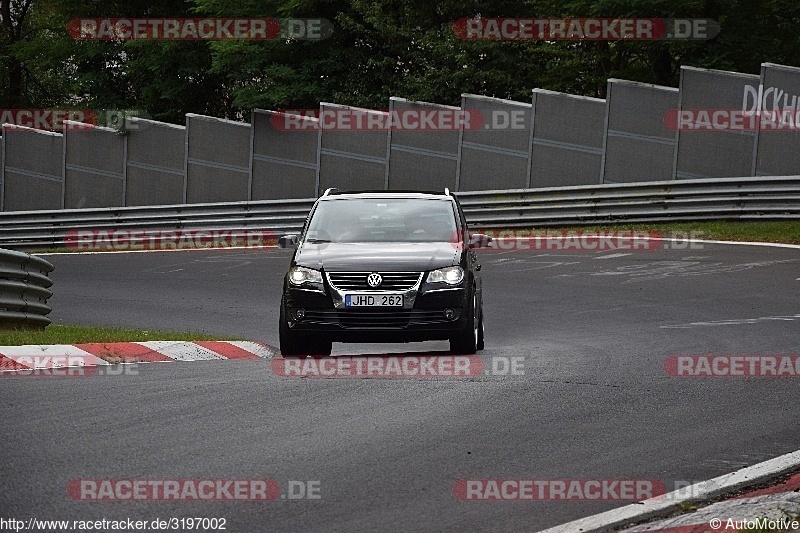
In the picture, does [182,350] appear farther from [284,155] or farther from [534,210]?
[284,155]

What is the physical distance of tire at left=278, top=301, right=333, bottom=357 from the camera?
12.9 m

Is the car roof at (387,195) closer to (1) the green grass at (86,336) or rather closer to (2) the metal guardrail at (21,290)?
(1) the green grass at (86,336)

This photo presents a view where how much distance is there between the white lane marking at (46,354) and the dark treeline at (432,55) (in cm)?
2493

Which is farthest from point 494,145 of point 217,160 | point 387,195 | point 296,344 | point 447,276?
point 296,344

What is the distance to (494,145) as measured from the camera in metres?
31.2

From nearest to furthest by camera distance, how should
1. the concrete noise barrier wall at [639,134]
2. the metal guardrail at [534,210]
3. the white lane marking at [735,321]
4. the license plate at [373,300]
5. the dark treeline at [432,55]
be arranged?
the license plate at [373,300], the white lane marking at [735,321], the metal guardrail at [534,210], the concrete noise barrier wall at [639,134], the dark treeline at [432,55]

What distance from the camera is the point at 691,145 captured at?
95.7ft

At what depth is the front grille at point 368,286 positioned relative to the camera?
41.5ft

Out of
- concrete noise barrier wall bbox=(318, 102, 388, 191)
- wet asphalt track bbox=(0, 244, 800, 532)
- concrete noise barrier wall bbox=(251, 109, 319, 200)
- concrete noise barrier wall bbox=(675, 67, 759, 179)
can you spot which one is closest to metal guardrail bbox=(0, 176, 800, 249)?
concrete noise barrier wall bbox=(675, 67, 759, 179)

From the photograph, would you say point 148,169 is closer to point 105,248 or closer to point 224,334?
point 105,248

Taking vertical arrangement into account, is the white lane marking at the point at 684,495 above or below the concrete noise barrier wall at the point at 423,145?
below

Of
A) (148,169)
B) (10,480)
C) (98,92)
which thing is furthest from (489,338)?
(98,92)

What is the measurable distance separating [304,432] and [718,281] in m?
13.2

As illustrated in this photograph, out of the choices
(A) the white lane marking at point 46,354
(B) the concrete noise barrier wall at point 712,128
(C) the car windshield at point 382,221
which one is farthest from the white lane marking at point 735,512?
(B) the concrete noise barrier wall at point 712,128
